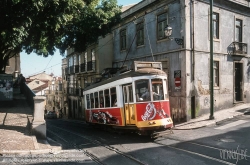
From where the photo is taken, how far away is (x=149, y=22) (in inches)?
669

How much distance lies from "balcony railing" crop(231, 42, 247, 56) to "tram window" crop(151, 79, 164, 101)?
9.16 meters

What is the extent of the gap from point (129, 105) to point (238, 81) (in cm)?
1123

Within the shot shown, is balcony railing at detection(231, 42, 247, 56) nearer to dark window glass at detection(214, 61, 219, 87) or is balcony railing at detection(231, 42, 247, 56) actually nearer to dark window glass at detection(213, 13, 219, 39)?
dark window glass at detection(213, 13, 219, 39)

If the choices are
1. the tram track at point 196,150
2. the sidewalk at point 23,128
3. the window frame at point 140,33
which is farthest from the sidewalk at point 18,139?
the window frame at point 140,33

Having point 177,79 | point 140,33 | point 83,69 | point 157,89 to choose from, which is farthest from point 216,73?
point 83,69

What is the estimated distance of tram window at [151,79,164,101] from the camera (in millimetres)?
9734

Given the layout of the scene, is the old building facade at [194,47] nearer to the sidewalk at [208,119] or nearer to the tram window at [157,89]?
the sidewalk at [208,119]

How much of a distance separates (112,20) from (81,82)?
553 inches

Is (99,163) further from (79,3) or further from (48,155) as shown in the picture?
(79,3)

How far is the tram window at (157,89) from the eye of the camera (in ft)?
31.9

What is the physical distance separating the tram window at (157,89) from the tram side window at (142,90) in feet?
0.89

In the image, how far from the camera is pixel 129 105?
9922 mm

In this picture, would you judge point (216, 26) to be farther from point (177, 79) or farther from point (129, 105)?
point (129, 105)

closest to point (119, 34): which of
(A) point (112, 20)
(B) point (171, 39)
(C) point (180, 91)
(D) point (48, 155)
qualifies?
(A) point (112, 20)
